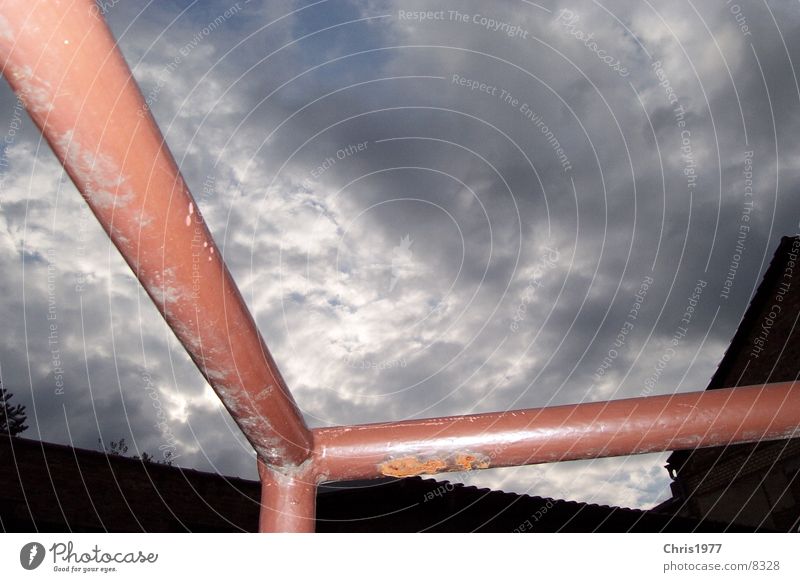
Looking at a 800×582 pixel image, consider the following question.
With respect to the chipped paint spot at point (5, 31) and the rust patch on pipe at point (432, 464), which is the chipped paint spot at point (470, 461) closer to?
the rust patch on pipe at point (432, 464)

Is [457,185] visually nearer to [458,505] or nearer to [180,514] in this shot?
[458,505]

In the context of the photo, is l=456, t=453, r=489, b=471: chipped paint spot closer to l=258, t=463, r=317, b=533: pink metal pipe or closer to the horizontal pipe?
the horizontal pipe

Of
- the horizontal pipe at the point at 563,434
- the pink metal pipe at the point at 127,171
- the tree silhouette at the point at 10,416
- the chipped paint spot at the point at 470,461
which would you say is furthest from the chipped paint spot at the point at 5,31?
the tree silhouette at the point at 10,416

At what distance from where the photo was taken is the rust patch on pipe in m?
1.19

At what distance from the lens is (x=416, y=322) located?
230 inches

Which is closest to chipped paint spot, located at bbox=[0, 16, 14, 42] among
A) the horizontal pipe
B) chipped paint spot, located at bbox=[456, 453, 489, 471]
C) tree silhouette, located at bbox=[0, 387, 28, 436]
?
the horizontal pipe

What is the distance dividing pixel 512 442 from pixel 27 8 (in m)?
1.09

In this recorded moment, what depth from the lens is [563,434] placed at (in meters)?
1.18

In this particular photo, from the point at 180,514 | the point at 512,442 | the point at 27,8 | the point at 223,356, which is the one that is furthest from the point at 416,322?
the point at 27,8

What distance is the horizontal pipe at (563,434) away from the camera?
3.87 ft

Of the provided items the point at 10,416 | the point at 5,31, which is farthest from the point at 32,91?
the point at 10,416

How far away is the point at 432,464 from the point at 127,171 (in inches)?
34.4

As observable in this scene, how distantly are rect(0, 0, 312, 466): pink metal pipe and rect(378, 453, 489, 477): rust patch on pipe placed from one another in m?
0.43
